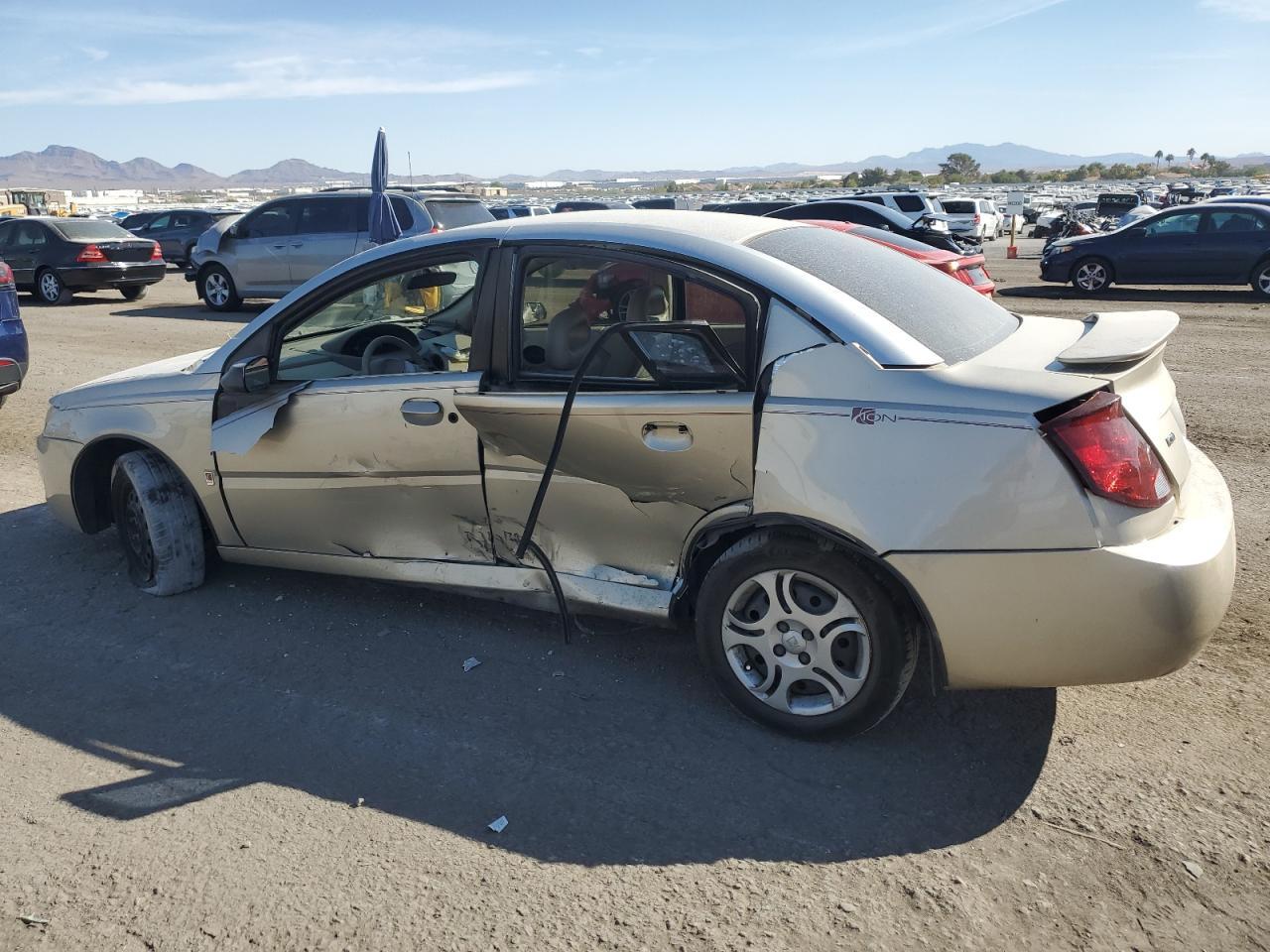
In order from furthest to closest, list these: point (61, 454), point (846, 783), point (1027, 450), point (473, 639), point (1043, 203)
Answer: point (1043, 203), point (61, 454), point (473, 639), point (846, 783), point (1027, 450)

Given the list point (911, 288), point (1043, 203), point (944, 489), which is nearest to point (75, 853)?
point (944, 489)

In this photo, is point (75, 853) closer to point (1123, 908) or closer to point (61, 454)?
point (61, 454)

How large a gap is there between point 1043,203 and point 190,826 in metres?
65.3

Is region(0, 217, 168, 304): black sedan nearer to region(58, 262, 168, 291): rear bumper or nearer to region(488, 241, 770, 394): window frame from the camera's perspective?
region(58, 262, 168, 291): rear bumper

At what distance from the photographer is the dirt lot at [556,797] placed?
2.73 metres

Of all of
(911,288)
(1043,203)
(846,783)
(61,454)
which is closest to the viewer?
(846,783)

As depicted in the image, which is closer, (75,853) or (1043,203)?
(75,853)

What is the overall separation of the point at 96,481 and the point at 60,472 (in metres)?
0.16

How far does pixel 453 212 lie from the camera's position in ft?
50.0

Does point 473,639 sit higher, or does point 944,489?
point 944,489

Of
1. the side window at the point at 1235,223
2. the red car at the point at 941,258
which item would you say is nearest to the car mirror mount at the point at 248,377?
the red car at the point at 941,258

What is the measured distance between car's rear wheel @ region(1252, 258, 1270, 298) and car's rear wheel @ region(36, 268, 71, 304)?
19768mm

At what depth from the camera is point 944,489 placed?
3090 millimetres

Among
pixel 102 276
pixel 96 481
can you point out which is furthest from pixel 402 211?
pixel 96 481
